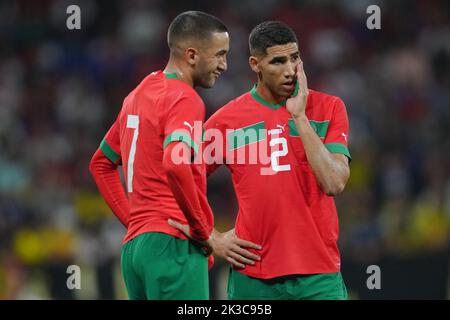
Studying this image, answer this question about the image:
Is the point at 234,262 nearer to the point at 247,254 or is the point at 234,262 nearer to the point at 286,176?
the point at 247,254

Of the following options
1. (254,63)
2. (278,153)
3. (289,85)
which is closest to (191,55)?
(254,63)

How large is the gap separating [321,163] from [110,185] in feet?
3.89

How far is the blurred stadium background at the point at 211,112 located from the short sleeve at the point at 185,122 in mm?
4141

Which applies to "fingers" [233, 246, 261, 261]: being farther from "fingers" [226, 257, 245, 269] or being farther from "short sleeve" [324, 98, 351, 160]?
"short sleeve" [324, 98, 351, 160]

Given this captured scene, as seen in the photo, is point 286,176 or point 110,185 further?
point 110,185

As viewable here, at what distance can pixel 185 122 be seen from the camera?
422 cm

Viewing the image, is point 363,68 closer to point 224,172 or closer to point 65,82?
point 224,172

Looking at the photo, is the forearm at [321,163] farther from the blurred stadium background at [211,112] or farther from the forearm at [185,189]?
the blurred stadium background at [211,112]

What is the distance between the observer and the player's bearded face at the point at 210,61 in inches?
178

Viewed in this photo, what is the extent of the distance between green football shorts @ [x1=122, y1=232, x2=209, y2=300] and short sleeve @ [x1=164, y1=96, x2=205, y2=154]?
1.55 feet

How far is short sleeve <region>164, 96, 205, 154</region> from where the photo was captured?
420 cm

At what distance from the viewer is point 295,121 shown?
14.9ft

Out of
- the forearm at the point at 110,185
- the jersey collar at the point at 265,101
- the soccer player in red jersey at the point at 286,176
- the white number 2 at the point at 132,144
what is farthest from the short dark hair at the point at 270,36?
the forearm at the point at 110,185

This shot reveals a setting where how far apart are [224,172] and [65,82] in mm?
2952
